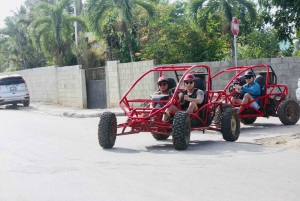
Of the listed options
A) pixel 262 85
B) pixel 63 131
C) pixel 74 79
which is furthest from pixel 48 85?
pixel 262 85

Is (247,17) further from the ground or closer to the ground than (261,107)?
further from the ground

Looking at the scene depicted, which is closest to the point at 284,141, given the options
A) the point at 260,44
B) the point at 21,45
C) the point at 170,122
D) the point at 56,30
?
the point at 170,122

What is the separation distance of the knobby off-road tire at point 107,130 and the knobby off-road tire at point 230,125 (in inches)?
88.6

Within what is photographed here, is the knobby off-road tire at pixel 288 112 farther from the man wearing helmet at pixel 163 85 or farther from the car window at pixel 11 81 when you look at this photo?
the car window at pixel 11 81

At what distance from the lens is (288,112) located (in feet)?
47.5

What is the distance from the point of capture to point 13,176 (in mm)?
8898

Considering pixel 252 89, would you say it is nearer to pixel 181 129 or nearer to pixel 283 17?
pixel 181 129

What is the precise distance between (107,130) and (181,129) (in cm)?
158

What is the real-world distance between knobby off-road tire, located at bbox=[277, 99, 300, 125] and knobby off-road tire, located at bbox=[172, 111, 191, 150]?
4.38m

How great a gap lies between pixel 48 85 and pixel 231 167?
83.4 feet

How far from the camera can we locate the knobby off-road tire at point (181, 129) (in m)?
10.5

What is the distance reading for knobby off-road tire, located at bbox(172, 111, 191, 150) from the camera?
34.3 feet

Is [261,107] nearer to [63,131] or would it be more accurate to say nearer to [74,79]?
[63,131]

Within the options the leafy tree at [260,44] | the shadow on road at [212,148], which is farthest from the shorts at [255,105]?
the leafy tree at [260,44]
